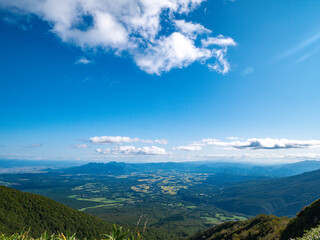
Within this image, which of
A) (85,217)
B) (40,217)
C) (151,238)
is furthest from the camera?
(151,238)

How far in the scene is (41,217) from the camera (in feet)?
351

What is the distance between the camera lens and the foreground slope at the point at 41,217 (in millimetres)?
92206

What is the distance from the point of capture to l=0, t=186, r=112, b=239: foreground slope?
92.2 metres

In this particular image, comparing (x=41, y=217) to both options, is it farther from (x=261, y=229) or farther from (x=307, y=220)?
(x=307, y=220)

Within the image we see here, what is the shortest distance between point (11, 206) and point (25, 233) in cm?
13090

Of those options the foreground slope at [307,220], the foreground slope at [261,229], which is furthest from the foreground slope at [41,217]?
the foreground slope at [307,220]

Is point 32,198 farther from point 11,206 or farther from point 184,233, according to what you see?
point 184,233

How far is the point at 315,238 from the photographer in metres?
7.55

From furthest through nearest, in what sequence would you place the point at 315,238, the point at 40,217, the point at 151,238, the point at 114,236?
the point at 151,238, the point at 40,217, the point at 315,238, the point at 114,236

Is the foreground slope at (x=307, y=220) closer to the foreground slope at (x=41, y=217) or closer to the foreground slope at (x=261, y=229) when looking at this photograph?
the foreground slope at (x=261, y=229)

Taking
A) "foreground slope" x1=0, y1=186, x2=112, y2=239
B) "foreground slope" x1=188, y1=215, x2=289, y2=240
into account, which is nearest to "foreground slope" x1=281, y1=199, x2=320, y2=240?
"foreground slope" x1=188, y1=215, x2=289, y2=240

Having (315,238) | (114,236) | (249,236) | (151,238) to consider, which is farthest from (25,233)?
(151,238)

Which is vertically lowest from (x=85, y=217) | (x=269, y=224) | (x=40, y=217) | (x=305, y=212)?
(x=85, y=217)

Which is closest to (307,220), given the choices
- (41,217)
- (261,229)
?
(261,229)
